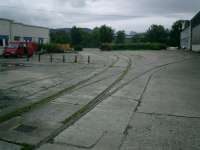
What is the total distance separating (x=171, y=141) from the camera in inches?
228

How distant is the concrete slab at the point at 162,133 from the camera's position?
5.52 metres

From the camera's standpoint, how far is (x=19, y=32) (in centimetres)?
4366

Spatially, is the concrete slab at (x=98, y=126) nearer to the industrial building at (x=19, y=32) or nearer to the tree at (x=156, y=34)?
the industrial building at (x=19, y=32)

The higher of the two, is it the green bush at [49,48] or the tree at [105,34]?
the tree at [105,34]

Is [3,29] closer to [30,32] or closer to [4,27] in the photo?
[4,27]

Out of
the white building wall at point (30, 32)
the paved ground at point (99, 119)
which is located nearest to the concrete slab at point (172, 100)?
the paved ground at point (99, 119)

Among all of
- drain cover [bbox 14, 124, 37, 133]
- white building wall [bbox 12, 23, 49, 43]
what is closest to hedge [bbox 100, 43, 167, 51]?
white building wall [bbox 12, 23, 49, 43]

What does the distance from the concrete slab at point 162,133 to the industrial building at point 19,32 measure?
112 feet

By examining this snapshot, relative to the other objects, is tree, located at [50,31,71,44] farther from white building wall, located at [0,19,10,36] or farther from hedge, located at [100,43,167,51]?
white building wall, located at [0,19,10,36]

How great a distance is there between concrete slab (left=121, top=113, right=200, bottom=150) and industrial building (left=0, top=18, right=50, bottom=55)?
34.1m

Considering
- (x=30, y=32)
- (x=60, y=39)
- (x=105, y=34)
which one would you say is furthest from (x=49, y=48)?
(x=105, y=34)

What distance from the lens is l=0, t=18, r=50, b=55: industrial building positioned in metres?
38.2

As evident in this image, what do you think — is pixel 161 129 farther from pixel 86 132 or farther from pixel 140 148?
pixel 86 132

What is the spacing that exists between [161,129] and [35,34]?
47961 mm
